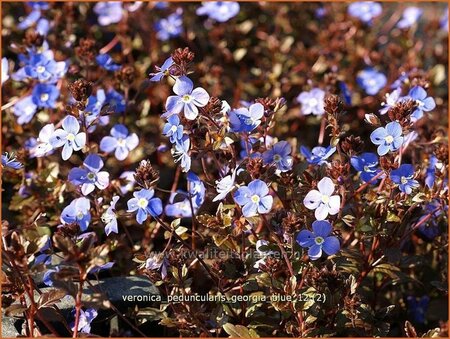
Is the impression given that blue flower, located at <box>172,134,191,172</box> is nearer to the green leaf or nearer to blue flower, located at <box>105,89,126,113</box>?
the green leaf

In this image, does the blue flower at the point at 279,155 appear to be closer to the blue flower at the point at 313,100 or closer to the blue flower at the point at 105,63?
the blue flower at the point at 313,100

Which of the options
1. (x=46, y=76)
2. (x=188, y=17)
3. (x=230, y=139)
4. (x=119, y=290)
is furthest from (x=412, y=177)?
(x=188, y=17)

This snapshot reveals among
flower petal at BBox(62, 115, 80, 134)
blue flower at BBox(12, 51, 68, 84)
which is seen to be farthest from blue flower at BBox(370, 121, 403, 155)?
blue flower at BBox(12, 51, 68, 84)

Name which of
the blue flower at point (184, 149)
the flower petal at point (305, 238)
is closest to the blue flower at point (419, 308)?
the flower petal at point (305, 238)

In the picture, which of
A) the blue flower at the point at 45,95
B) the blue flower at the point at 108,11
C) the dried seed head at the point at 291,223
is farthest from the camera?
the blue flower at the point at 108,11

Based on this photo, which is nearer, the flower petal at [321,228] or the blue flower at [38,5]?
the flower petal at [321,228]

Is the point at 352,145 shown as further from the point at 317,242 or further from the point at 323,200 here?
the point at 317,242
